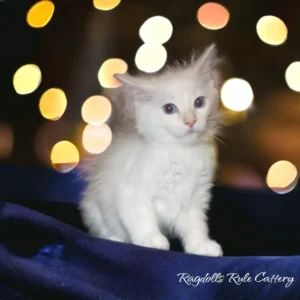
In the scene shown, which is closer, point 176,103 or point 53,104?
point 176,103

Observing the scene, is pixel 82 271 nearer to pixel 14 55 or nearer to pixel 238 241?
pixel 238 241

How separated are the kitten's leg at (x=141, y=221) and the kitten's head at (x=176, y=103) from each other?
0.09 m

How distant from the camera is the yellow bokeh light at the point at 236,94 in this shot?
0.88 metres

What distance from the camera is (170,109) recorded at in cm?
77

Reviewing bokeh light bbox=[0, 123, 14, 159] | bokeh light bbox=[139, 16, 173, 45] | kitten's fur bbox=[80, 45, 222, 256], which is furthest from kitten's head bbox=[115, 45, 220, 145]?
bokeh light bbox=[0, 123, 14, 159]

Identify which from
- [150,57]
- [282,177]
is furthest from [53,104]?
[282,177]

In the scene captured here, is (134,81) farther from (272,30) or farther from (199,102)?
(272,30)

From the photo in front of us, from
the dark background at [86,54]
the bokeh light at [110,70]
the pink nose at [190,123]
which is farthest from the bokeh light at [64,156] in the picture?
the pink nose at [190,123]

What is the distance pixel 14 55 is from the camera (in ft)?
2.99

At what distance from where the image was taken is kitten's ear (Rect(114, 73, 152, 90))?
78 cm

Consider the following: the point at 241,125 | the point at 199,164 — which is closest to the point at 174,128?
the point at 199,164

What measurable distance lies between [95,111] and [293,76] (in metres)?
0.35

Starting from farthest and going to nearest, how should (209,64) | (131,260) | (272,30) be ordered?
(272,30)
(209,64)
(131,260)

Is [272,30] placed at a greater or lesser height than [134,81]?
greater
